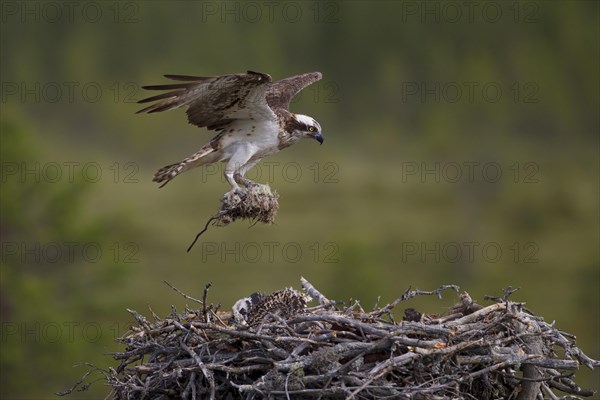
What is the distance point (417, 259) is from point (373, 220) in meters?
8.39

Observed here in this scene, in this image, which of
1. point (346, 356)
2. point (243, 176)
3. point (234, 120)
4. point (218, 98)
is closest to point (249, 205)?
point (243, 176)

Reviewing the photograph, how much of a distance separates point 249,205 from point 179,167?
1.26 m

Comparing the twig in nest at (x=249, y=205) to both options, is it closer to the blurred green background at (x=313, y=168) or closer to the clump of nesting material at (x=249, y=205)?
the clump of nesting material at (x=249, y=205)

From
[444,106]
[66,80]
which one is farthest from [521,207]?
[66,80]

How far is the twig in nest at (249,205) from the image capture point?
8539 millimetres

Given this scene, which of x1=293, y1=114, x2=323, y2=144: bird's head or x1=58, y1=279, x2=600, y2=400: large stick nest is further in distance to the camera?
x1=293, y1=114, x2=323, y2=144: bird's head

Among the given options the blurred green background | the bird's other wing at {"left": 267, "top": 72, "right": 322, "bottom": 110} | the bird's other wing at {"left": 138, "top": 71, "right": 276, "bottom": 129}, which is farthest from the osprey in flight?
the blurred green background

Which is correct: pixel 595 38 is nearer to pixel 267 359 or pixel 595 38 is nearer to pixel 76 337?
pixel 76 337

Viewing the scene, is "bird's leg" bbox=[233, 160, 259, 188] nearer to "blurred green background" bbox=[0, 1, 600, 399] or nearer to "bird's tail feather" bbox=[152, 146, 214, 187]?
"bird's tail feather" bbox=[152, 146, 214, 187]

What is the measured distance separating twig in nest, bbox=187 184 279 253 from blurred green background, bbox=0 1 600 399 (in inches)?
315

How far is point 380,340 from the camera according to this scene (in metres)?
7.01

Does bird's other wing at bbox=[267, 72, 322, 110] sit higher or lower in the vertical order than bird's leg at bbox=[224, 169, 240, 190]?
higher

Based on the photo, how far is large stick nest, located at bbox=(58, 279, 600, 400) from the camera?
691 cm

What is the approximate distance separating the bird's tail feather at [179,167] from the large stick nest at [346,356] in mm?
1947
